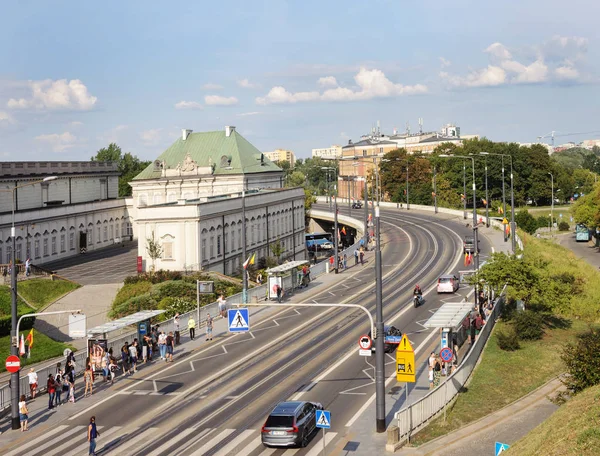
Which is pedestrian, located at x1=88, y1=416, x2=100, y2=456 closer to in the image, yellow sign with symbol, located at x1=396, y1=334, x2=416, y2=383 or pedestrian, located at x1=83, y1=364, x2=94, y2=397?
pedestrian, located at x1=83, y1=364, x2=94, y2=397

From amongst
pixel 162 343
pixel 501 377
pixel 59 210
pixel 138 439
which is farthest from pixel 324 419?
pixel 59 210

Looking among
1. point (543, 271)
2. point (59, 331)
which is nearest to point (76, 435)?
point (59, 331)

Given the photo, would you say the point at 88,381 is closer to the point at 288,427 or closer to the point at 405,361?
the point at 288,427

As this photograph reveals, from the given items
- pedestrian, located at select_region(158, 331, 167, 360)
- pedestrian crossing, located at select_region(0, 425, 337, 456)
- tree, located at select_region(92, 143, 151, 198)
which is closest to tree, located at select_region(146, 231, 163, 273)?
pedestrian, located at select_region(158, 331, 167, 360)

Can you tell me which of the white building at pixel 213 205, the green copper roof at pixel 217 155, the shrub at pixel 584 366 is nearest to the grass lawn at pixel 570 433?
the shrub at pixel 584 366

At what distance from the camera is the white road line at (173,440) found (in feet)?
99.1

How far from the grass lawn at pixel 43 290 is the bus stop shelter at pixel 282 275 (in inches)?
697

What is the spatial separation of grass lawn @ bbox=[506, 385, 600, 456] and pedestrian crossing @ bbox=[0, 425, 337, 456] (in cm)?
797

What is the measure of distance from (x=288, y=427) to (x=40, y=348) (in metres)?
26.0

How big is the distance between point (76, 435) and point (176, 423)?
4152 millimetres

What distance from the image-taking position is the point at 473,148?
15238cm

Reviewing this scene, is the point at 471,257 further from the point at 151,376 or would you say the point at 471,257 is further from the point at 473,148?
the point at 473,148

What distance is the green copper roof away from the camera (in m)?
109

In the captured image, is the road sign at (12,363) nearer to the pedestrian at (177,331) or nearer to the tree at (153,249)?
the pedestrian at (177,331)
